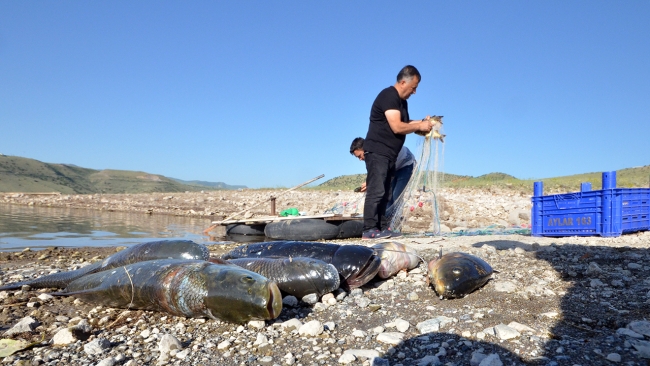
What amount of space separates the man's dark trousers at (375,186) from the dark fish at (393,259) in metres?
2.20

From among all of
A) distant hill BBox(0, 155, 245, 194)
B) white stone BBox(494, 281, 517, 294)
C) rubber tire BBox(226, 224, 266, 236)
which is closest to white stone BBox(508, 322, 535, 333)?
white stone BBox(494, 281, 517, 294)

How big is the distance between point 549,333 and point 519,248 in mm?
3234

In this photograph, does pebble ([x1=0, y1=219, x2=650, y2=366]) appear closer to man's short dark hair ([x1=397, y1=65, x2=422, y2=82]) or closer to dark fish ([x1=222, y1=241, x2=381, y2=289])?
dark fish ([x1=222, y1=241, x2=381, y2=289])

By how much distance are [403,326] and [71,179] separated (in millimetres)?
63930

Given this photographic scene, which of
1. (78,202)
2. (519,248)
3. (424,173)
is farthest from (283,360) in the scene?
(78,202)

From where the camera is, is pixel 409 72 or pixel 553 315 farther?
pixel 409 72

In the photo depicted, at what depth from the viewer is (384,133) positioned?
23.2ft

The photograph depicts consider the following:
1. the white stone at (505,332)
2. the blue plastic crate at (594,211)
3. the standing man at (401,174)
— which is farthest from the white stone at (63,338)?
the blue plastic crate at (594,211)

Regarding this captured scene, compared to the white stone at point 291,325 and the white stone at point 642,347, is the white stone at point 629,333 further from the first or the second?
the white stone at point 291,325

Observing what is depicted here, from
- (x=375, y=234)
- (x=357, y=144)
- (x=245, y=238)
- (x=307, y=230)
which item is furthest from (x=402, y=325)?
(x=245, y=238)

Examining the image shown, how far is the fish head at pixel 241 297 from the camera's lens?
2.96 m

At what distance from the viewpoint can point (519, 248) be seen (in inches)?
224

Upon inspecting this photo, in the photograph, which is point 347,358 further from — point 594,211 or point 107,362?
point 594,211

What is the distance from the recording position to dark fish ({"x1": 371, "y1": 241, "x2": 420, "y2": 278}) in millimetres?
4547
